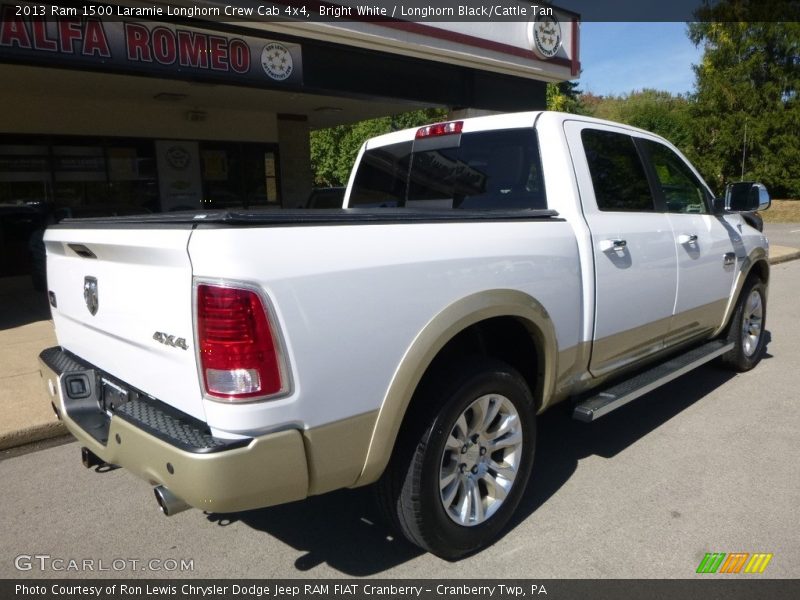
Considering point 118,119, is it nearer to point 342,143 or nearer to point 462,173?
point 462,173

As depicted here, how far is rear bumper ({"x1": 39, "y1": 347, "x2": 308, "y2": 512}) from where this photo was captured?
1.97 m

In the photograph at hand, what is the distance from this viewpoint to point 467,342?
2939 millimetres

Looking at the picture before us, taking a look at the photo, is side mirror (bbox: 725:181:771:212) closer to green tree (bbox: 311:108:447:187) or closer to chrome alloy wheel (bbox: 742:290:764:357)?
chrome alloy wheel (bbox: 742:290:764:357)

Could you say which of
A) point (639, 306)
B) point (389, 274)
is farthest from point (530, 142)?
point (389, 274)

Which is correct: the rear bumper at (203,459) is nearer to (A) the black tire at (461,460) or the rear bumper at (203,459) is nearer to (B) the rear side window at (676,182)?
(A) the black tire at (461,460)

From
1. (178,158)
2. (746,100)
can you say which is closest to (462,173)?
(178,158)

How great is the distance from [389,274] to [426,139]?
1.93m

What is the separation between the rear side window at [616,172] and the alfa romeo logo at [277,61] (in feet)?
18.6

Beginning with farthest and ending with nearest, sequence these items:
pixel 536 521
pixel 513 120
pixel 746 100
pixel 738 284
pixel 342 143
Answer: pixel 342 143 → pixel 746 100 → pixel 738 284 → pixel 513 120 → pixel 536 521

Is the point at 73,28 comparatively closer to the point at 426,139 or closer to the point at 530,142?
the point at 426,139

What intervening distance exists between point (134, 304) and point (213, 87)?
328 inches

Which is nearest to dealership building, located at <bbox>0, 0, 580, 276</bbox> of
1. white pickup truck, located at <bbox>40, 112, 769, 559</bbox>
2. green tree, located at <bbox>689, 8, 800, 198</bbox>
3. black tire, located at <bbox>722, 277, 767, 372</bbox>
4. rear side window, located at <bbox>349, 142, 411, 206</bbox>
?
rear side window, located at <bbox>349, 142, 411, 206</bbox>

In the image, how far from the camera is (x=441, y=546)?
2607mm

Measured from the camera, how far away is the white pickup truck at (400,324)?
2006 millimetres
